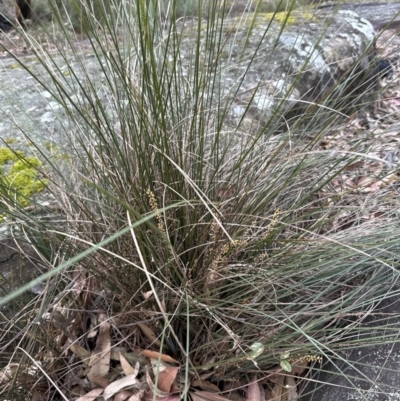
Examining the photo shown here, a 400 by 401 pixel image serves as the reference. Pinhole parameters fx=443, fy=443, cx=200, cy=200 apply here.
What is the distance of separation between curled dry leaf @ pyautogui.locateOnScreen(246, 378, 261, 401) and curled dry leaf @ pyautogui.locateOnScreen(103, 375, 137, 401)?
269 mm

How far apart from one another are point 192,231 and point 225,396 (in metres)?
0.40

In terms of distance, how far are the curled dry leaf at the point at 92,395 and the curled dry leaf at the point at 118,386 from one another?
0.07ft

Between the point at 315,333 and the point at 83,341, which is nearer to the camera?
the point at 315,333

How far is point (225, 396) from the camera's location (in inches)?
41.6

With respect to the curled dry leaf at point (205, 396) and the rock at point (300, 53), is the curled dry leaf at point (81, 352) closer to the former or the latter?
the curled dry leaf at point (205, 396)

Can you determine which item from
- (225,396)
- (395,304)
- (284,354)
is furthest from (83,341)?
(395,304)

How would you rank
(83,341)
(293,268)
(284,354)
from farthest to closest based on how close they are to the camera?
1. (83,341)
2. (293,268)
3. (284,354)

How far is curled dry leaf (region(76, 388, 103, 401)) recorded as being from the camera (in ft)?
3.37

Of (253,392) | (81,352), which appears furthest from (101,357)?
(253,392)

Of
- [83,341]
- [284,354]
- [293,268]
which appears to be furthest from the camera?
[83,341]

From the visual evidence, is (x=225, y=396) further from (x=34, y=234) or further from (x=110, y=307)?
(x=34, y=234)

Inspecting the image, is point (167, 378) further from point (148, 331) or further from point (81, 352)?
point (81, 352)

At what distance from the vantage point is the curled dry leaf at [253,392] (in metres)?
1.04

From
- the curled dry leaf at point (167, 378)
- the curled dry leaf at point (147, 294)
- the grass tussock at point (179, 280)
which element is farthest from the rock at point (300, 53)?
the curled dry leaf at point (167, 378)
